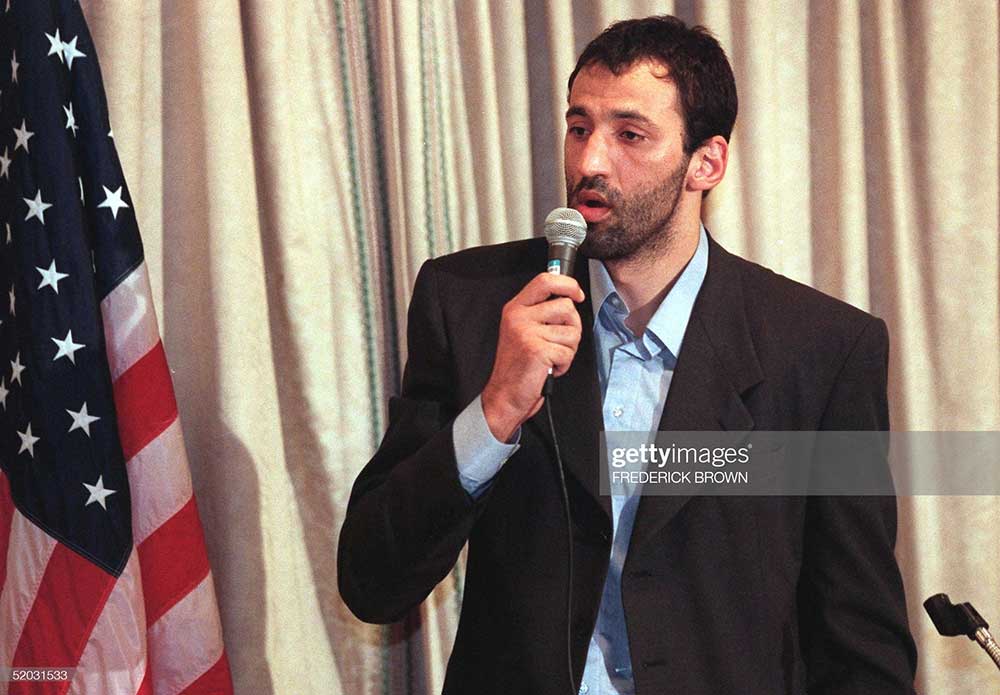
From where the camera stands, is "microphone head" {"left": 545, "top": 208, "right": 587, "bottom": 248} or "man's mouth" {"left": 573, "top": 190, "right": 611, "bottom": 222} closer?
"microphone head" {"left": 545, "top": 208, "right": 587, "bottom": 248}

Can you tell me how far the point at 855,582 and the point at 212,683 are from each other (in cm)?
135

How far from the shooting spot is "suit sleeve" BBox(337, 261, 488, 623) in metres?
1.92

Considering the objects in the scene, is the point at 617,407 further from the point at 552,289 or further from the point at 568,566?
the point at 552,289

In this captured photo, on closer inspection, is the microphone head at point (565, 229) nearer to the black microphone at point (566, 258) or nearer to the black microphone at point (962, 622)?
the black microphone at point (566, 258)

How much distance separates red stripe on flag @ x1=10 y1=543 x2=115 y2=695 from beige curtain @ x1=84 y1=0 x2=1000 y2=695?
435 millimetres

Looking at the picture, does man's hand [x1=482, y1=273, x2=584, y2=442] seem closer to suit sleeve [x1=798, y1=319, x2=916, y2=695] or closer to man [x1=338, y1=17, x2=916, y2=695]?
man [x1=338, y1=17, x2=916, y2=695]

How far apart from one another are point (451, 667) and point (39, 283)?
3.65ft

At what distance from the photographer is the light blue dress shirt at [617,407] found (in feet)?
6.26

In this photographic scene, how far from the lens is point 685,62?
2.39 metres

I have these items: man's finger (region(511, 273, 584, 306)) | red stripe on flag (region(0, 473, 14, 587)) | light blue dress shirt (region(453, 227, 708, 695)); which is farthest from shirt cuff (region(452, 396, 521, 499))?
red stripe on flag (region(0, 473, 14, 587))

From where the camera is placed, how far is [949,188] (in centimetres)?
321

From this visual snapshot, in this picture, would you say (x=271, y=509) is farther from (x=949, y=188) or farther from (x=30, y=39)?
(x=949, y=188)

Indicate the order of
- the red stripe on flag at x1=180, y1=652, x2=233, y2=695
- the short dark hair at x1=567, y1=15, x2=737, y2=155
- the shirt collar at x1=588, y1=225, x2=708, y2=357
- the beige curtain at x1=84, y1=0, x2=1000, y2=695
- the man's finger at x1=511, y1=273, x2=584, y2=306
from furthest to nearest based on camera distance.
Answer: the beige curtain at x1=84, y1=0, x2=1000, y2=695
the red stripe on flag at x1=180, y1=652, x2=233, y2=695
the short dark hair at x1=567, y1=15, x2=737, y2=155
the shirt collar at x1=588, y1=225, x2=708, y2=357
the man's finger at x1=511, y1=273, x2=584, y2=306

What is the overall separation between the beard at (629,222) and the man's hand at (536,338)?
0.50 meters
